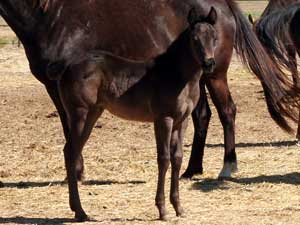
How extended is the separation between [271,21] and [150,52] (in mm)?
1743

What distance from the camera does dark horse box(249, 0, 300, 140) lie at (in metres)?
9.02

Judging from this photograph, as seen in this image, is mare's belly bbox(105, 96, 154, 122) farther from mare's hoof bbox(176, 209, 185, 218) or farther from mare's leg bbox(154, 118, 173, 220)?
mare's hoof bbox(176, 209, 185, 218)

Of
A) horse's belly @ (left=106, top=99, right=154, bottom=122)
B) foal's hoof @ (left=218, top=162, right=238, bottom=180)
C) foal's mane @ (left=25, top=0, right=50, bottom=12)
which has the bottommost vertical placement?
foal's hoof @ (left=218, top=162, right=238, bottom=180)

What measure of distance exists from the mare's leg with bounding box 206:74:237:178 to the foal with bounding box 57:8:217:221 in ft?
6.13

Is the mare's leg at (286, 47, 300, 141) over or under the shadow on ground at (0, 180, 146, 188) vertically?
over

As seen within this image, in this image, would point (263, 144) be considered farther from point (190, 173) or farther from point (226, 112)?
point (190, 173)

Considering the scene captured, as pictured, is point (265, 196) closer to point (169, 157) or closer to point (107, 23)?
point (169, 157)

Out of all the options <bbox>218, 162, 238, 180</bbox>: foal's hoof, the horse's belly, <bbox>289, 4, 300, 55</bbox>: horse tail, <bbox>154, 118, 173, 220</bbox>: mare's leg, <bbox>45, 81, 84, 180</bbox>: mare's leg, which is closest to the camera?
<bbox>154, 118, 173, 220</bbox>: mare's leg

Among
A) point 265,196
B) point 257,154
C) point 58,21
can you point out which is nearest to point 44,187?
point 58,21

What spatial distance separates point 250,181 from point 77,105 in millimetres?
2461

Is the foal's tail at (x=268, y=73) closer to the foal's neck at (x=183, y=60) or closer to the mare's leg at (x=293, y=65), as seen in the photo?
the mare's leg at (x=293, y=65)

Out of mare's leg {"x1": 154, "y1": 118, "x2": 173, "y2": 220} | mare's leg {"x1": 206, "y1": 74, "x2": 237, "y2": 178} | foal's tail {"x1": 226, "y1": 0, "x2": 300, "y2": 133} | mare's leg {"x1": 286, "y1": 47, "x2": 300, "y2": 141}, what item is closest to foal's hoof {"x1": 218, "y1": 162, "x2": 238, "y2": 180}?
mare's leg {"x1": 206, "y1": 74, "x2": 237, "y2": 178}

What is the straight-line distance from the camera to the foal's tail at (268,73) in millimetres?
8414

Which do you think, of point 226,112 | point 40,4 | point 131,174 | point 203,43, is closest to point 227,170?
point 226,112
